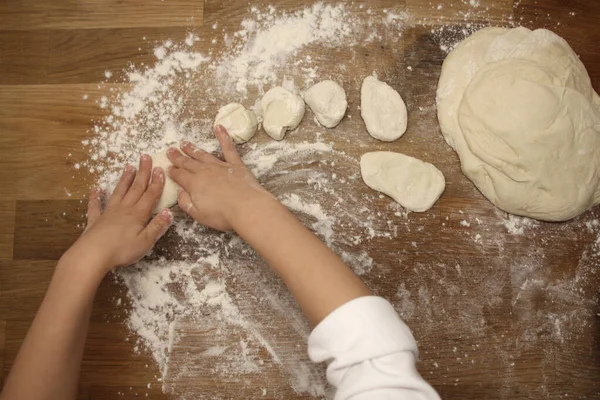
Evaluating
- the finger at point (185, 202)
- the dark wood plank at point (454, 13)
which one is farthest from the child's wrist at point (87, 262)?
the dark wood plank at point (454, 13)

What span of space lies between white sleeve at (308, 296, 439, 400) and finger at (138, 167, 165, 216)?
1.83 ft

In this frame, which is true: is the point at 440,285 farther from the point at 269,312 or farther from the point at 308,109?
the point at 308,109

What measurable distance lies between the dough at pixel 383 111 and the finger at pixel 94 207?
714 millimetres

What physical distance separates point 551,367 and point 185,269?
94 centimetres

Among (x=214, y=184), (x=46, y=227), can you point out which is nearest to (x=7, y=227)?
(x=46, y=227)

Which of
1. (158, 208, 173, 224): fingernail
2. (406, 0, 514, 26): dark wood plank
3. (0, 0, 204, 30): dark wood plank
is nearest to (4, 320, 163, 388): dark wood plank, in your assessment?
(158, 208, 173, 224): fingernail

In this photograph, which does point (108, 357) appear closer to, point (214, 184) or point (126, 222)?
point (126, 222)

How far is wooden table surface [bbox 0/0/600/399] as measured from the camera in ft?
3.69

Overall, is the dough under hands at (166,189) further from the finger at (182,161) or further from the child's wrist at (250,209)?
the child's wrist at (250,209)

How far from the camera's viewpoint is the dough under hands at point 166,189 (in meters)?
1.16

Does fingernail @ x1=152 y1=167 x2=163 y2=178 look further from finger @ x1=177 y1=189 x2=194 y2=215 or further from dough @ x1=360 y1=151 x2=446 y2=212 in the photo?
dough @ x1=360 y1=151 x2=446 y2=212

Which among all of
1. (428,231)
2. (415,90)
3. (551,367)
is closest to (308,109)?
(415,90)

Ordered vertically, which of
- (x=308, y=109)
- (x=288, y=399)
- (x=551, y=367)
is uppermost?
(x=308, y=109)

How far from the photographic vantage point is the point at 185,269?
3.82 ft
